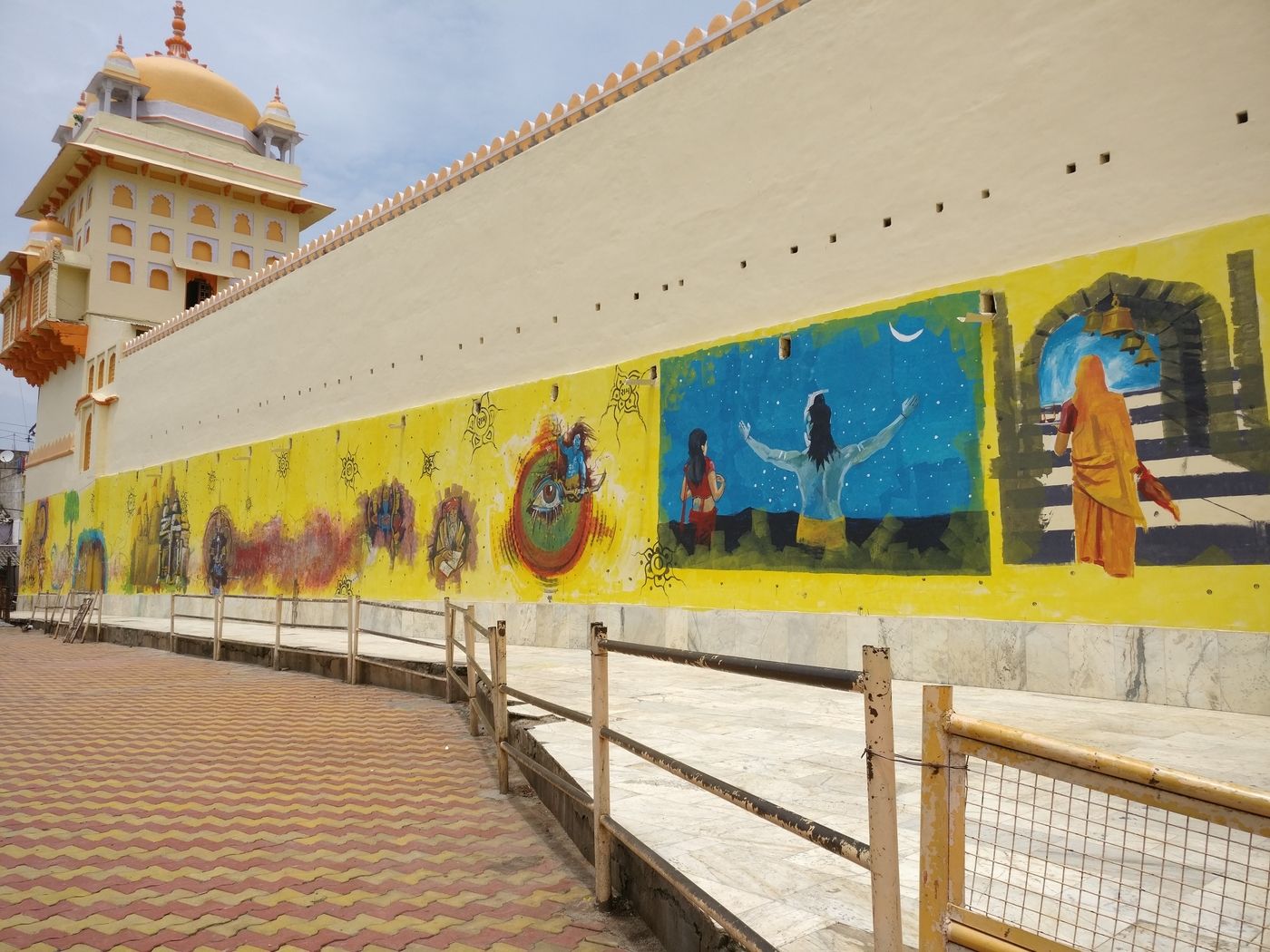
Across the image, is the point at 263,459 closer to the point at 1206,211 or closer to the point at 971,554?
the point at 971,554

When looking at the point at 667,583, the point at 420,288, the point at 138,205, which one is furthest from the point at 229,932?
the point at 138,205

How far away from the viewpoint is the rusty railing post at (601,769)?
10.4 ft

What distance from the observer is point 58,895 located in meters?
3.37

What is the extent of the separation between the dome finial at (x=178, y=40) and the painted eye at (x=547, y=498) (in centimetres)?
2853

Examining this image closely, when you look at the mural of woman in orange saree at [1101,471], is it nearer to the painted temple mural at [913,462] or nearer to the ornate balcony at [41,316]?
the painted temple mural at [913,462]

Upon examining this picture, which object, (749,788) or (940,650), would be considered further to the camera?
(940,650)

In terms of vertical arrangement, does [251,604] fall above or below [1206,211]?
below

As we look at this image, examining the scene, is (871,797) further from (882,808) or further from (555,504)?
(555,504)

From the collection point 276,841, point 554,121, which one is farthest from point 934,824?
point 554,121

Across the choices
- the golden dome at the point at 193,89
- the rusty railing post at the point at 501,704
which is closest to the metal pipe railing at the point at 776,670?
the rusty railing post at the point at 501,704

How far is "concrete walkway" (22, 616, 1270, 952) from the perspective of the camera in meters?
2.67

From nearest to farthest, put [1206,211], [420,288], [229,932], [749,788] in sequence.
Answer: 1. [229,932]
2. [749,788]
3. [1206,211]
4. [420,288]

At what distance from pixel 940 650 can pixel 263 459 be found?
14.4 m

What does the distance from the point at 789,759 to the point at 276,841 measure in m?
2.44
